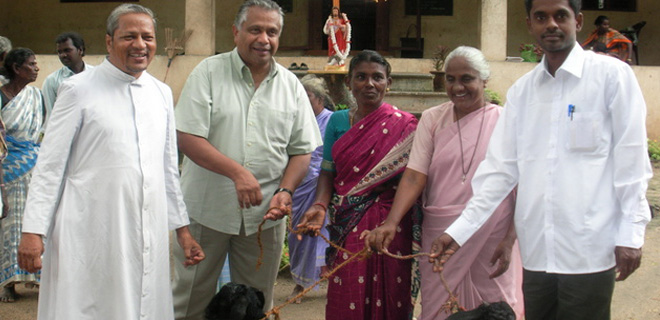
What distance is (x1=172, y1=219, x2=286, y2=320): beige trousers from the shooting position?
3730 mm

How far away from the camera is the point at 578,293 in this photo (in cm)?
274

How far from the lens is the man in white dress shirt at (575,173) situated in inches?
103

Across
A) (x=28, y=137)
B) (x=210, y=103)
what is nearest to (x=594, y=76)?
(x=210, y=103)

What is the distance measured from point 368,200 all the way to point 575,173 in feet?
4.25

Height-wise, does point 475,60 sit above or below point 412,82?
below

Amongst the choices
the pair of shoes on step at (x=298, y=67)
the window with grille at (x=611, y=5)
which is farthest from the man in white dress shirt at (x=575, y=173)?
the window with grille at (x=611, y=5)

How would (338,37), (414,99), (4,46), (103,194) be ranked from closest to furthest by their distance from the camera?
1. (103,194)
2. (4,46)
3. (338,37)
4. (414,99)

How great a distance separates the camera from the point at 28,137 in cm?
552

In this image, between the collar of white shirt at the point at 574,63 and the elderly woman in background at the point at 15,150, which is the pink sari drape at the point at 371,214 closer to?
the collar of white shirt at the point at 574,63

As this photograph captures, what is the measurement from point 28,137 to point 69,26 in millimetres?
10610

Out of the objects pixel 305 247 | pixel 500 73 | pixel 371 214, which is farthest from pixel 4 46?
pixel 500 73

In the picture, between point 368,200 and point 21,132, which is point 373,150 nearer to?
point 368,200

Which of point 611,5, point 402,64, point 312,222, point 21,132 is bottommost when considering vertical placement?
point 312,222

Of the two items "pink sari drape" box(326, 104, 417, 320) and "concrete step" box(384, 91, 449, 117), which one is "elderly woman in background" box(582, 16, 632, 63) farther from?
"pink sari drape" box(326, 104, 417, 320)
